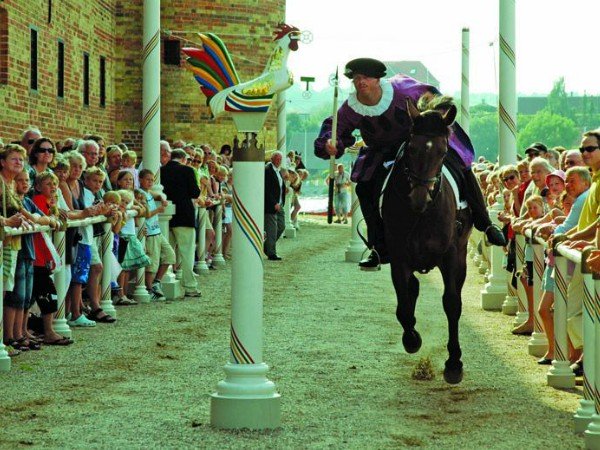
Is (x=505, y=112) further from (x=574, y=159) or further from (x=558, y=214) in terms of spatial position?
(x=558, y=214)

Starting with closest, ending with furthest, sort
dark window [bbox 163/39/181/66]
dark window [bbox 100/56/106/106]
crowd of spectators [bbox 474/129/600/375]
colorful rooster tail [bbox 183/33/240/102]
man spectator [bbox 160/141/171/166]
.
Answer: colorful rooster tail [bbox 183/33/240/102] → crowd of spectators [bbox 474/129/600/375] → man spectator [bbox 160/141/171/166] → dark window [bbox 100/56/106/106] → dark window [bbox 163/39/181/66]

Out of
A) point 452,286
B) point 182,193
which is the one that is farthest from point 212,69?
point 182,193

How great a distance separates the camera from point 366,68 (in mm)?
13336

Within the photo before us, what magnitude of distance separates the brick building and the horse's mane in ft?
50.2

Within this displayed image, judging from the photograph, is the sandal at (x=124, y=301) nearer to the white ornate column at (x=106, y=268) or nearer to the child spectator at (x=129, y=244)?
the child spectator at (x=129, y=244)

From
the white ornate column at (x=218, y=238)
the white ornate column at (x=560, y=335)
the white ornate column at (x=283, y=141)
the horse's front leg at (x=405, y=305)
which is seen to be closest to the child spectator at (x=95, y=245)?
the horse's front leg at (x=405, y=305)

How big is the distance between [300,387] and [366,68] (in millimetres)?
2974

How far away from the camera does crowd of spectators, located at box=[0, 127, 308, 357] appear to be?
13.9 m

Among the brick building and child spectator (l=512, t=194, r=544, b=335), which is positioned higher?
the brick building

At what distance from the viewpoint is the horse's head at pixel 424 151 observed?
12.1m

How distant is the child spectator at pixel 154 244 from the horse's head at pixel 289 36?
911cm

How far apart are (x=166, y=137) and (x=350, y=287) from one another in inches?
822

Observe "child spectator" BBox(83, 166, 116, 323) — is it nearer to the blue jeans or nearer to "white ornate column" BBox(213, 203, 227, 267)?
the blue jeans

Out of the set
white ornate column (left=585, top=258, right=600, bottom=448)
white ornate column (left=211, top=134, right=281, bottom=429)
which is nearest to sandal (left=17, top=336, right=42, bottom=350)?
white ornate column (left=211, top=134, right=281, bottom=429)
